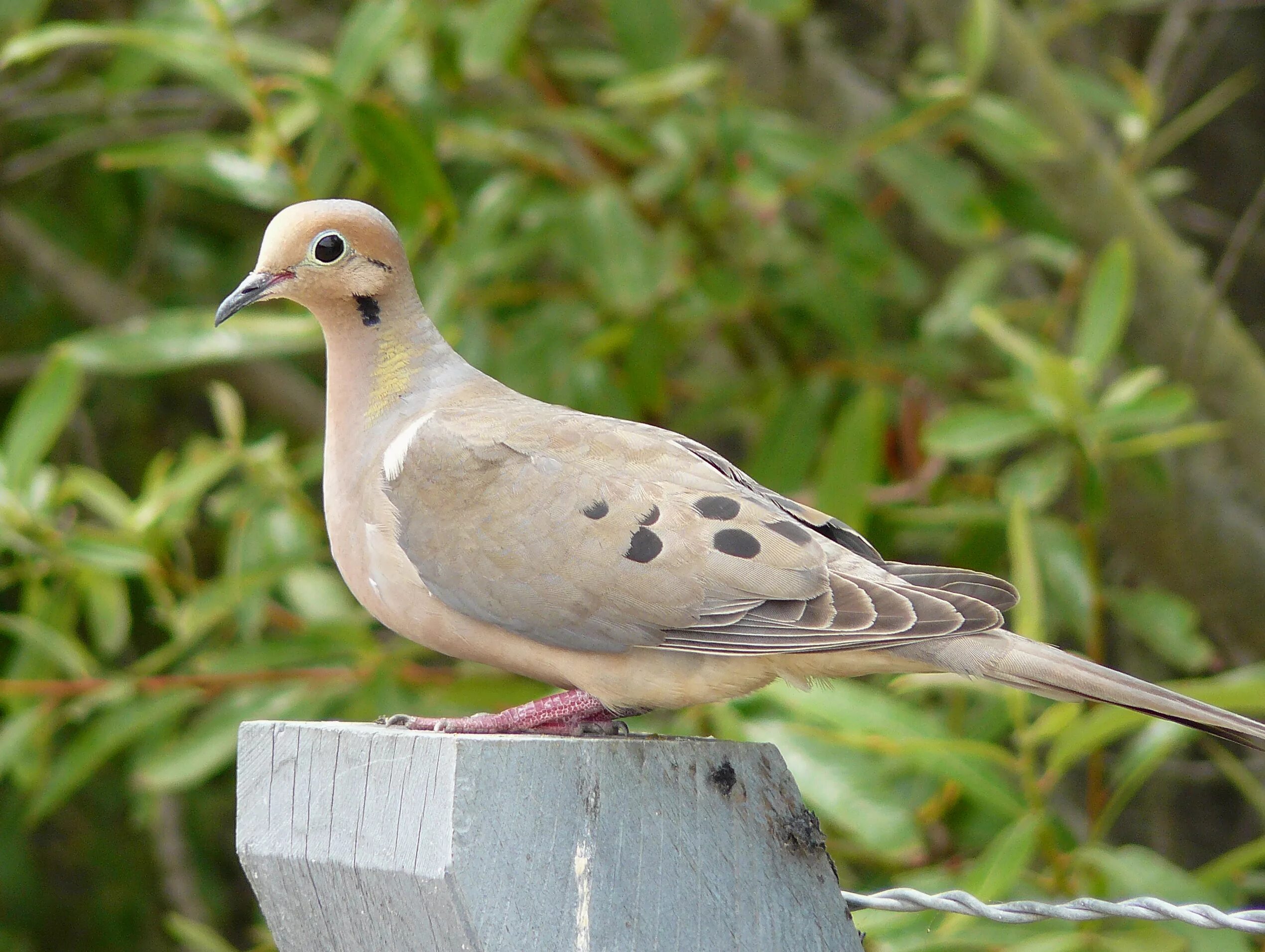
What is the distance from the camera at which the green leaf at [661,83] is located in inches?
138

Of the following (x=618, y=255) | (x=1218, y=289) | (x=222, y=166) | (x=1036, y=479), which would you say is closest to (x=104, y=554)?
(x=222, y=166)

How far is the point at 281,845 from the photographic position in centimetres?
158

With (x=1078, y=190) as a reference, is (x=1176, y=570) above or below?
below

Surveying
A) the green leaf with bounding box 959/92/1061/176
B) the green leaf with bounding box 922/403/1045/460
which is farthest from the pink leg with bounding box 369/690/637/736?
the green leaf with bounding box 959/92/1061/176

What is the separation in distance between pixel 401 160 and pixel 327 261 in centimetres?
132

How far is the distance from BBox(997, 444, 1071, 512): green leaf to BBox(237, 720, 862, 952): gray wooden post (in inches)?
71.6

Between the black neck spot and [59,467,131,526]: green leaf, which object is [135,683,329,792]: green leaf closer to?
[59,467,131,526]: green leaf

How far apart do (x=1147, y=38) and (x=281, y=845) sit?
5.64 metres

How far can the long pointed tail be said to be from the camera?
66.1 inches

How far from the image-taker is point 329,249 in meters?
2.32

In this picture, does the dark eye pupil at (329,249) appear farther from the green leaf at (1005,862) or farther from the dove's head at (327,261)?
the green leaf at (1005,862)

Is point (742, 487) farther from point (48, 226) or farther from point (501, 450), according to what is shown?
point (48, 226)

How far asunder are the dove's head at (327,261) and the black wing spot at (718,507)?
71 centimetres

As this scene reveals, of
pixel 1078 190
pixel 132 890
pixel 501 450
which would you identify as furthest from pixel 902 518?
pixel 132 890
